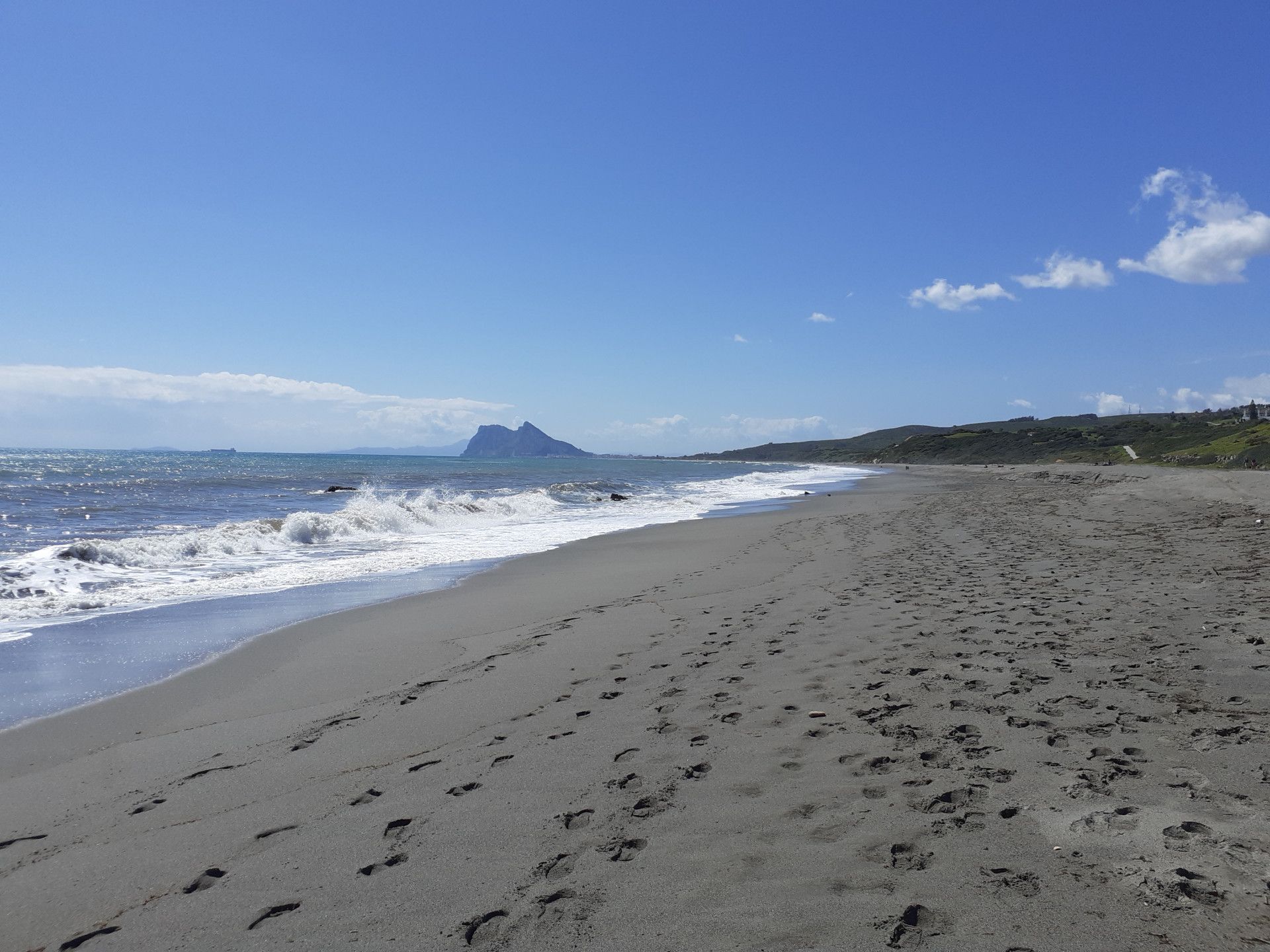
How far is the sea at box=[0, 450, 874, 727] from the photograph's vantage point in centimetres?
679

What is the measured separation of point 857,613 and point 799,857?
15.9 feet

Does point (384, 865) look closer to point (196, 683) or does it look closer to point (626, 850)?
point (626, 850)

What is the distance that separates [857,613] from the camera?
7414 millimetres

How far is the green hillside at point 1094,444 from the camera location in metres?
40.5

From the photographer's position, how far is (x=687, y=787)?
3.58m

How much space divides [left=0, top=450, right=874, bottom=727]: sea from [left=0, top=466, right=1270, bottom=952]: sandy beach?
1169 mm

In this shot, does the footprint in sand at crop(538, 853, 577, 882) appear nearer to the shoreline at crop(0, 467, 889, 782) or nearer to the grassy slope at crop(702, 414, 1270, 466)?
the shoreline at crop(0, 467, 889, 782)

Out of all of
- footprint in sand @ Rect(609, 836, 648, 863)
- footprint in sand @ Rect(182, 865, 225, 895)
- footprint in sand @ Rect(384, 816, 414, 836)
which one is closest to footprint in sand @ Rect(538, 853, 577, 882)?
footprint in sand @ Rect(609, 836, 648, 863)

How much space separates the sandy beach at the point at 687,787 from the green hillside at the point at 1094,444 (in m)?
36.1

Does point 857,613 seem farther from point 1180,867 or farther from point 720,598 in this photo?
point 1180,867

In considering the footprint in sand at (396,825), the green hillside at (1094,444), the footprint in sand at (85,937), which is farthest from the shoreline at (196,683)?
the green hillside at (1094,444)

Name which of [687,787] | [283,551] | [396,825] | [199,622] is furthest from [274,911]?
[283,551]

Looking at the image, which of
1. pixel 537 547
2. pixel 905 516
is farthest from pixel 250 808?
pixel 905 516

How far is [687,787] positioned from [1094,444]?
90.2 meters
